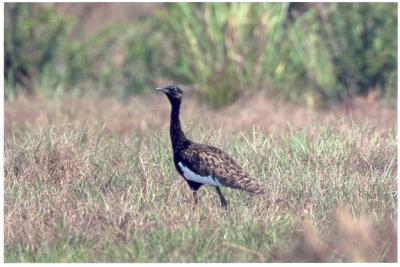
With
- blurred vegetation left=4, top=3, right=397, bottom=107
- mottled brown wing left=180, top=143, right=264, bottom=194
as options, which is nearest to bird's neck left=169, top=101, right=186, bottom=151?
mottled brown wing left=180, top=143, right=264, bottom=194

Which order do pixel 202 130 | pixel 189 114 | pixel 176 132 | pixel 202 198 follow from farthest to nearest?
pixel 189 114
pixel 202 130
pixel 176 132
pixel 202 198

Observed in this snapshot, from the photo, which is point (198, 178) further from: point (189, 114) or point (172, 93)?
point (189, 114)

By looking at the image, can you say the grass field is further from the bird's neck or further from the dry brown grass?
the bird's neck

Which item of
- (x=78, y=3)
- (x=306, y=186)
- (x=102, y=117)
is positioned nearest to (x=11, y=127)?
(x=102, y=117)

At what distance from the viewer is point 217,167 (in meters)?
7.79

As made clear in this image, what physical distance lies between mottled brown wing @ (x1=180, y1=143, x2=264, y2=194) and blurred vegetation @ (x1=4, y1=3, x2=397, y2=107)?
19.6 ft

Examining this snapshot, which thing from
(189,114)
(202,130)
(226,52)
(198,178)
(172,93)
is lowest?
(198,178)

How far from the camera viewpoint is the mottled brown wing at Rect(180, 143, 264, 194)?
763 centimetres

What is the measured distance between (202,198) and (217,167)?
245mm

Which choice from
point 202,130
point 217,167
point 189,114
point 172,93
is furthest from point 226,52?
point 217,167

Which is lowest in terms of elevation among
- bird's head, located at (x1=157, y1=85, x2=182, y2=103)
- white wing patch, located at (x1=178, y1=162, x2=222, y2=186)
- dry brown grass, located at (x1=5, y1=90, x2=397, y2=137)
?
white wing patch, located at (x1=178, y1=162, x2=222, y2=186)

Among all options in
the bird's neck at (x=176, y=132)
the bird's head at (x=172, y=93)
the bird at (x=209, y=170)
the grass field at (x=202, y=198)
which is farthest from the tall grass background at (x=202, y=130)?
the bird's head at (x=172, y=93)

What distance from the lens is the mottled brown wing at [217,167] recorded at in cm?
763

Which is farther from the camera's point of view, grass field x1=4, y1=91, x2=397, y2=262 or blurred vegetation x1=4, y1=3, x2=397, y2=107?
blurred vegetation x1=4, y1=3, x2=397, y2=107
